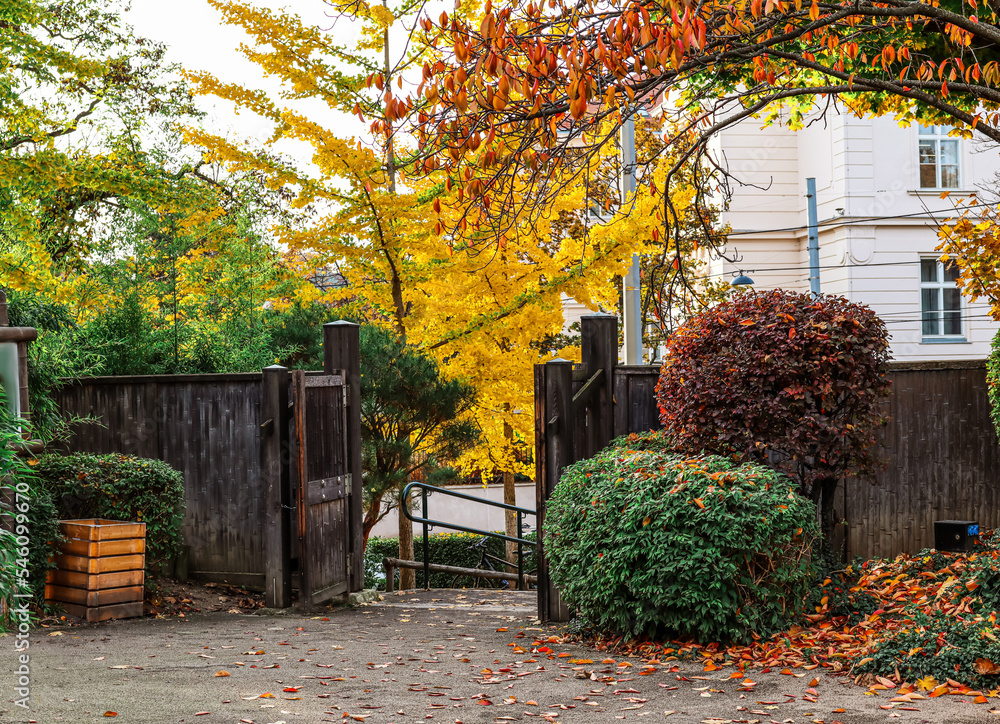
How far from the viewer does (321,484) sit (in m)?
7.81

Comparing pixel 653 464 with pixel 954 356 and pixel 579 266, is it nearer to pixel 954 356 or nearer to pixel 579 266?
pixel 579 266

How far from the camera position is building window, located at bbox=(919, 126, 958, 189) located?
21.8 m

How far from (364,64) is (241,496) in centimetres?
560

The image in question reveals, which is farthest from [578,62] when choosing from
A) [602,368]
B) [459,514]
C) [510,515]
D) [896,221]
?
[896,221]

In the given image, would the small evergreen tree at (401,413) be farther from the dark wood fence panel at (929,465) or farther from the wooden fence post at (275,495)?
the dark wood fence panel at (929,465)

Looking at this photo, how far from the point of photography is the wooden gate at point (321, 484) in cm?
749

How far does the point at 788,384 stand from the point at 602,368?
60.6 inches

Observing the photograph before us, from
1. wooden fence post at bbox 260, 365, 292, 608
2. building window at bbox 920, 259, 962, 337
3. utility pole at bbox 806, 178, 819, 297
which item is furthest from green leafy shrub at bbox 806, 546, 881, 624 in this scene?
building window at bbox 920, 259, 962, 337

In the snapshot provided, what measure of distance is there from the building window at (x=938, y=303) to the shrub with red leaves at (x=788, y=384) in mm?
16940

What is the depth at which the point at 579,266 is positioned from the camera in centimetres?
1098

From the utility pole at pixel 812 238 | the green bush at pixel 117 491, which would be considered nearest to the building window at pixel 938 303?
the utility pole at pixel 812 238

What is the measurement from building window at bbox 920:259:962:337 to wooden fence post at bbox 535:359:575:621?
17.5 metres

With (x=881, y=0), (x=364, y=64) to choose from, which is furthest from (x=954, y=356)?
(x=881, y=0)

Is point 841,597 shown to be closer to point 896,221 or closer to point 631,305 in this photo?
point 631,305
